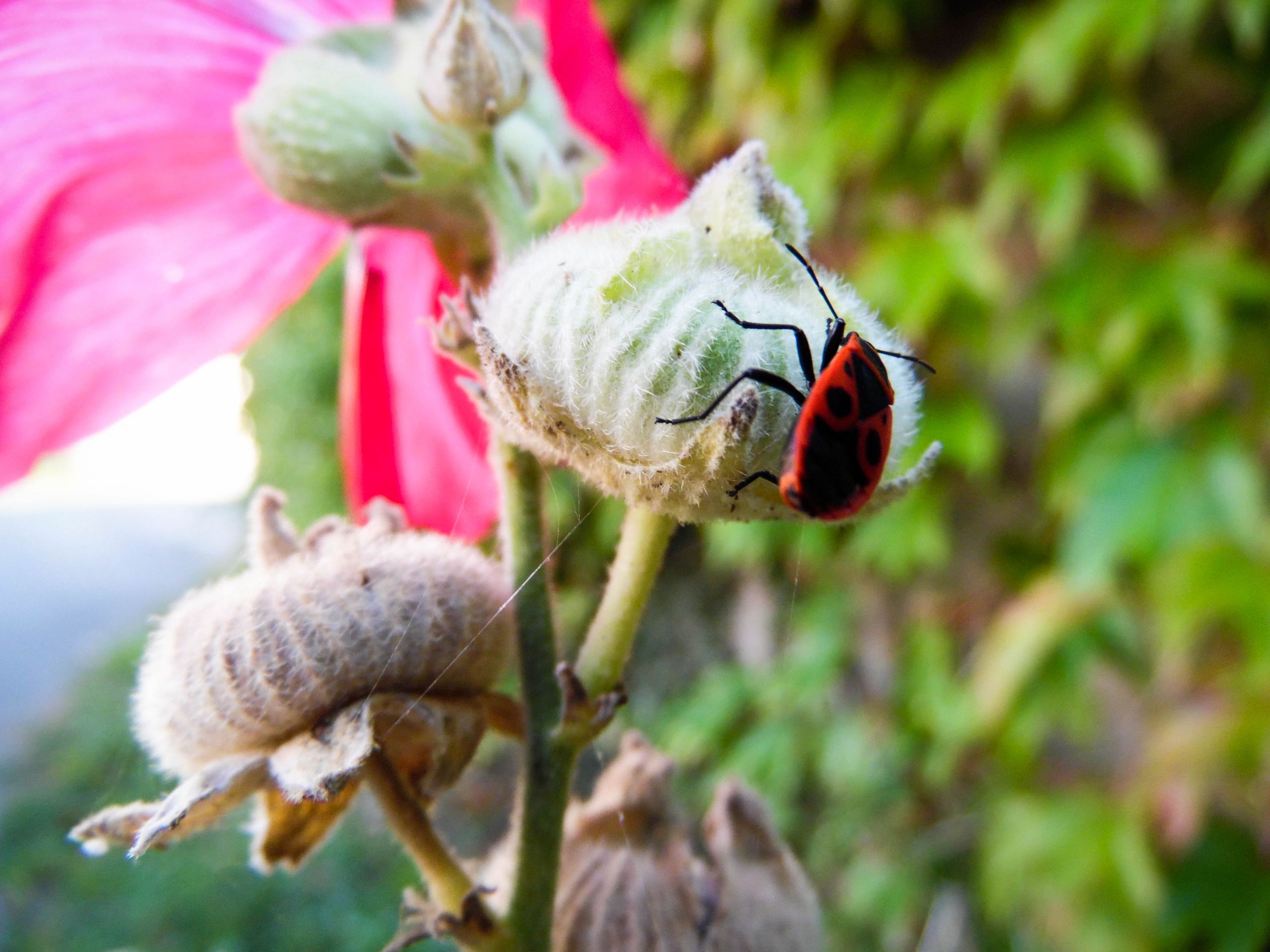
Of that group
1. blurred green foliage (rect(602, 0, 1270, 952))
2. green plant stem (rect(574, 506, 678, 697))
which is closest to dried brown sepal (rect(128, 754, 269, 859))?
green plant stem (rect(574, 506, 678, 697))

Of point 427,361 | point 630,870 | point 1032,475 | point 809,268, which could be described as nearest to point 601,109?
point 427,361

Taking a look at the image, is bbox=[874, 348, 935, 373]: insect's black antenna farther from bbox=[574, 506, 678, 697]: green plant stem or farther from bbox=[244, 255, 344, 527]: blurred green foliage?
bbox=[244, 255, 344, 527]: blurred green foliage

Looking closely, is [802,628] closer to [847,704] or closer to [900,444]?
[847,704]

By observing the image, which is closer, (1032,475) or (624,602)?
(624,602)

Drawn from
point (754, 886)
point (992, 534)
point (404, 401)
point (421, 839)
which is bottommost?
point (992, 534)

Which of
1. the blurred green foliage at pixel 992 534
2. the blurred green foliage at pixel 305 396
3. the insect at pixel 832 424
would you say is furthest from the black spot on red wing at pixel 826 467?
the blurred green foliage at pixel 305 396

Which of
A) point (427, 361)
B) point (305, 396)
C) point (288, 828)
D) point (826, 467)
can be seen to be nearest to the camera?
point (826, 467)

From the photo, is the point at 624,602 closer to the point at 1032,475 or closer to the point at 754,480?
the point at 754,480
